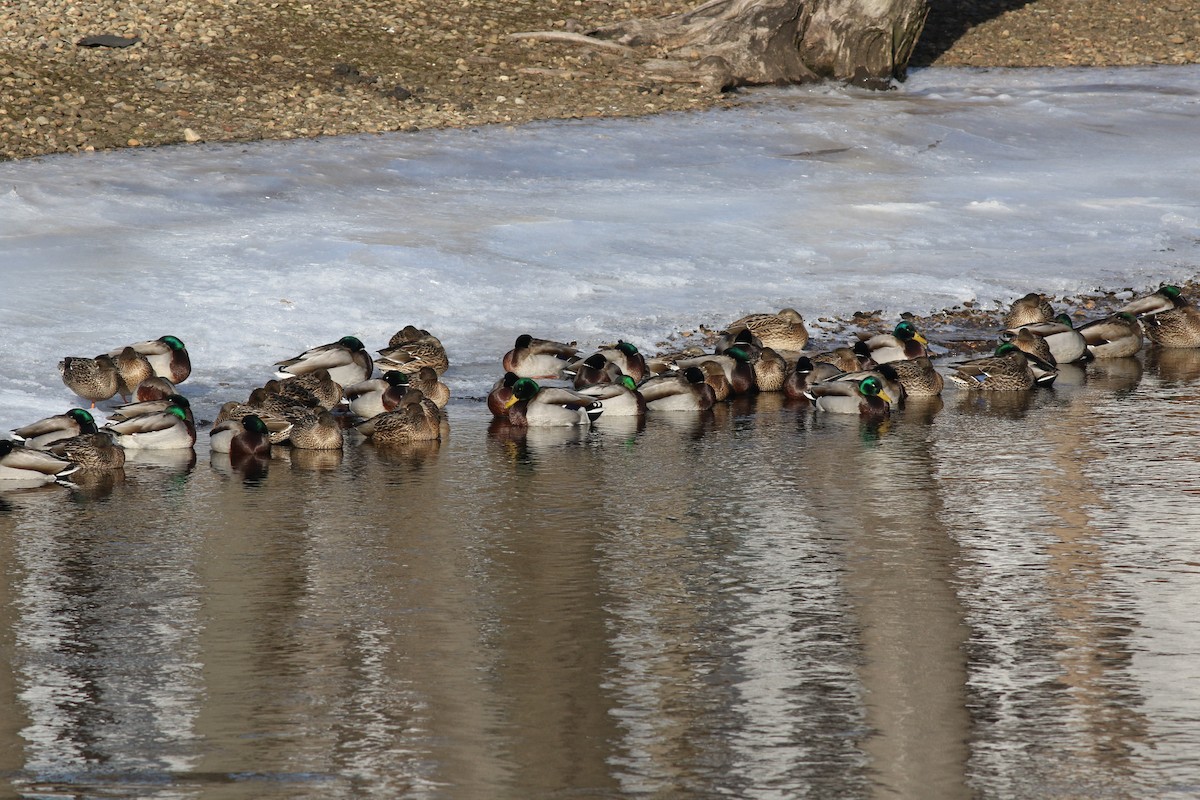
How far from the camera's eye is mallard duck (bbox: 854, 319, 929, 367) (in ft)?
41.8

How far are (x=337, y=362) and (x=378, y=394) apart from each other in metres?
0.67

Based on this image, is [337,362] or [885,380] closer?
[885,380]

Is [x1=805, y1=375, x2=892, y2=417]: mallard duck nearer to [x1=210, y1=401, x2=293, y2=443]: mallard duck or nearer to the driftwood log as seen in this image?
[x1=210, y1=401, x2=293, y2=443]: mallard duck

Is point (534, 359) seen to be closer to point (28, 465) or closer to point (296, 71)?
point (28, 465)

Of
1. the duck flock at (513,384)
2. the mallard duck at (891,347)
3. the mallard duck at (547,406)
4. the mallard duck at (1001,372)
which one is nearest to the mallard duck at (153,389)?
the duck flock at (513,384)

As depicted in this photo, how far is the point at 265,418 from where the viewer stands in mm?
10562

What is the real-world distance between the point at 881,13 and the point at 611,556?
17212 millimetres

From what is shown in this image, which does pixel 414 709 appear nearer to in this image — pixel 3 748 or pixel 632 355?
pixel 3 748

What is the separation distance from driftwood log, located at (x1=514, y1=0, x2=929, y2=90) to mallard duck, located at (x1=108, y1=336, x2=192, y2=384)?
12.4 metres

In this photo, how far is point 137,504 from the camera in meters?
9.08

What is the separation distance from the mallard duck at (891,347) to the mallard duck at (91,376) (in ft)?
18.2

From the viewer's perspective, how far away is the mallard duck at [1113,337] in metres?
13.7

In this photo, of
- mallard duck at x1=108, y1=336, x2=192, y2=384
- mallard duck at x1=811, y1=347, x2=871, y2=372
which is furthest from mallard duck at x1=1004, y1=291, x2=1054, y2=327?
mallard duck at x1=108, y1=336, x2=192, y2=384

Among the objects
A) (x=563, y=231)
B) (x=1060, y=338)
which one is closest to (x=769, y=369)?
(x=1060, y=338)
